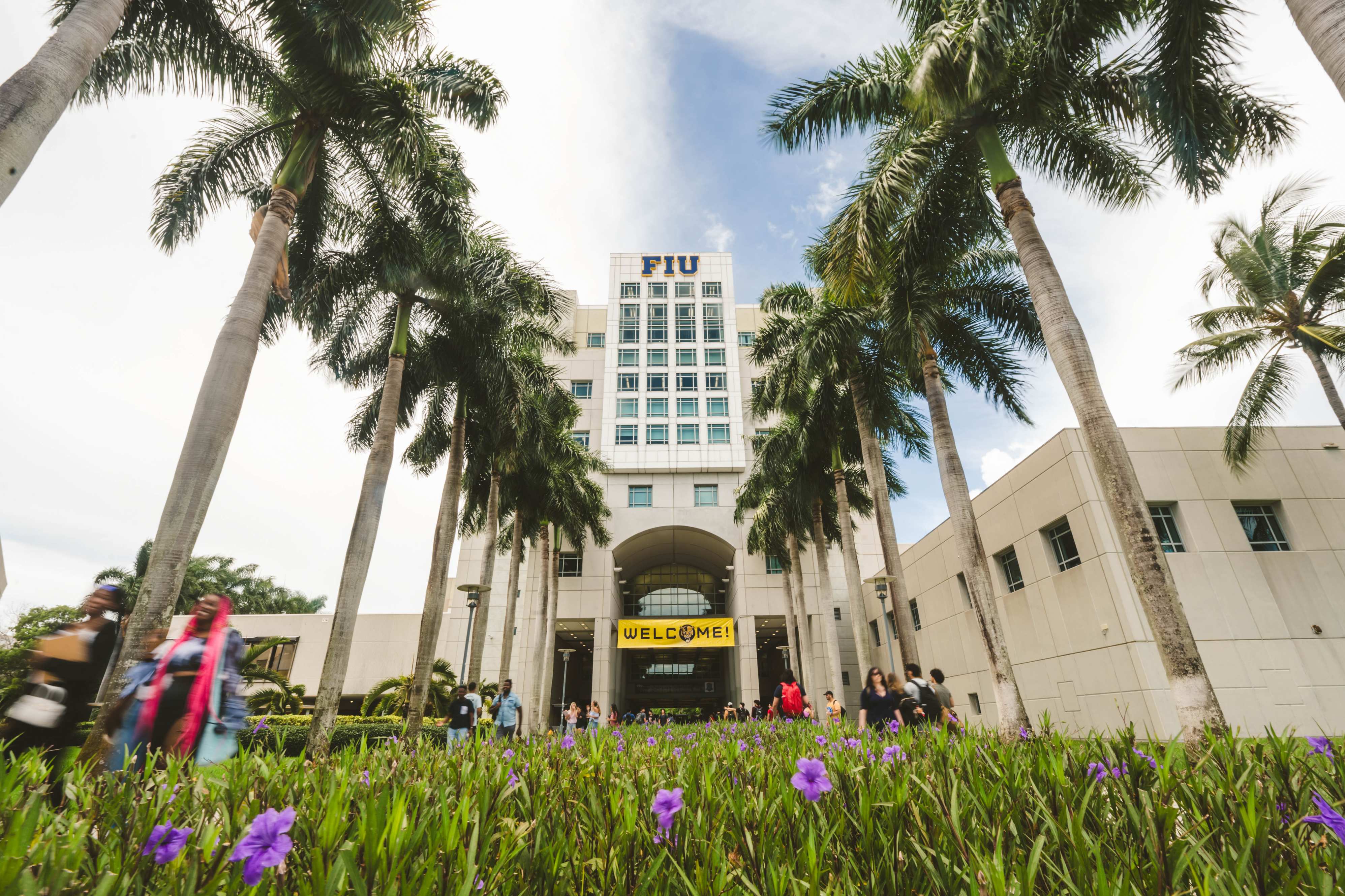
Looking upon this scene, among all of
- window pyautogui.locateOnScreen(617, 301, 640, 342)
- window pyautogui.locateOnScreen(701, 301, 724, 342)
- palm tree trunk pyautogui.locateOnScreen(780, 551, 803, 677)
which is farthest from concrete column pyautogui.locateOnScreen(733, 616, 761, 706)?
window pyautogui.locateOnScreen(617, 301, 640, 342)

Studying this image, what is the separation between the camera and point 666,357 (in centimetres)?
4209

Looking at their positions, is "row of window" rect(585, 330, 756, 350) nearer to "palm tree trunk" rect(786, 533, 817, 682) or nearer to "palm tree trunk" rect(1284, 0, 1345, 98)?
"palm tree trunk" rect(786, 533, 817, 682)

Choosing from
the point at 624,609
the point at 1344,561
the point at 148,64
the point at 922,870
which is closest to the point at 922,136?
the point at 922,870

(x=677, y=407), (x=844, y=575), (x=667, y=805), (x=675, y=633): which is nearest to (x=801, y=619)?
(x=675, y=633)

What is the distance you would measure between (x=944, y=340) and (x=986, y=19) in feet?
27.0

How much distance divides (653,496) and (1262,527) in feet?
87.9

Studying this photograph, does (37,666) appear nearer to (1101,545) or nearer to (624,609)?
(1101,545)

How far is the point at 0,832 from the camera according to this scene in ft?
4.78

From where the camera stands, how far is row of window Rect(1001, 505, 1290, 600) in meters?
15.3

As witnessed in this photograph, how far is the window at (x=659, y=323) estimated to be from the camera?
43.0 m

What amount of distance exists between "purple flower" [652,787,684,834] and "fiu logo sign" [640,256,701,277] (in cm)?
4601

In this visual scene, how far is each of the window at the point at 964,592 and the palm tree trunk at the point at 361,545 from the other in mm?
18806

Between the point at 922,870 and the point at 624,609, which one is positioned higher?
the point at 624,609

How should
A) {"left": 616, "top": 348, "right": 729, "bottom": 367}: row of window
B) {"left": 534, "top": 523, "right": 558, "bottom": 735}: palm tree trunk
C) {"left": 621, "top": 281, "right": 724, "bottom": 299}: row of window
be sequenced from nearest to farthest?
{"left": 534, "top": 523, "right": 558, "bottom": 735}: palm tree trunk, {"left": 616, "top": 348, "right": 729, "bottom": 367}: row of window, {"left": 621, "top": 281, "right": 724, "bottom": 299}: row of window
